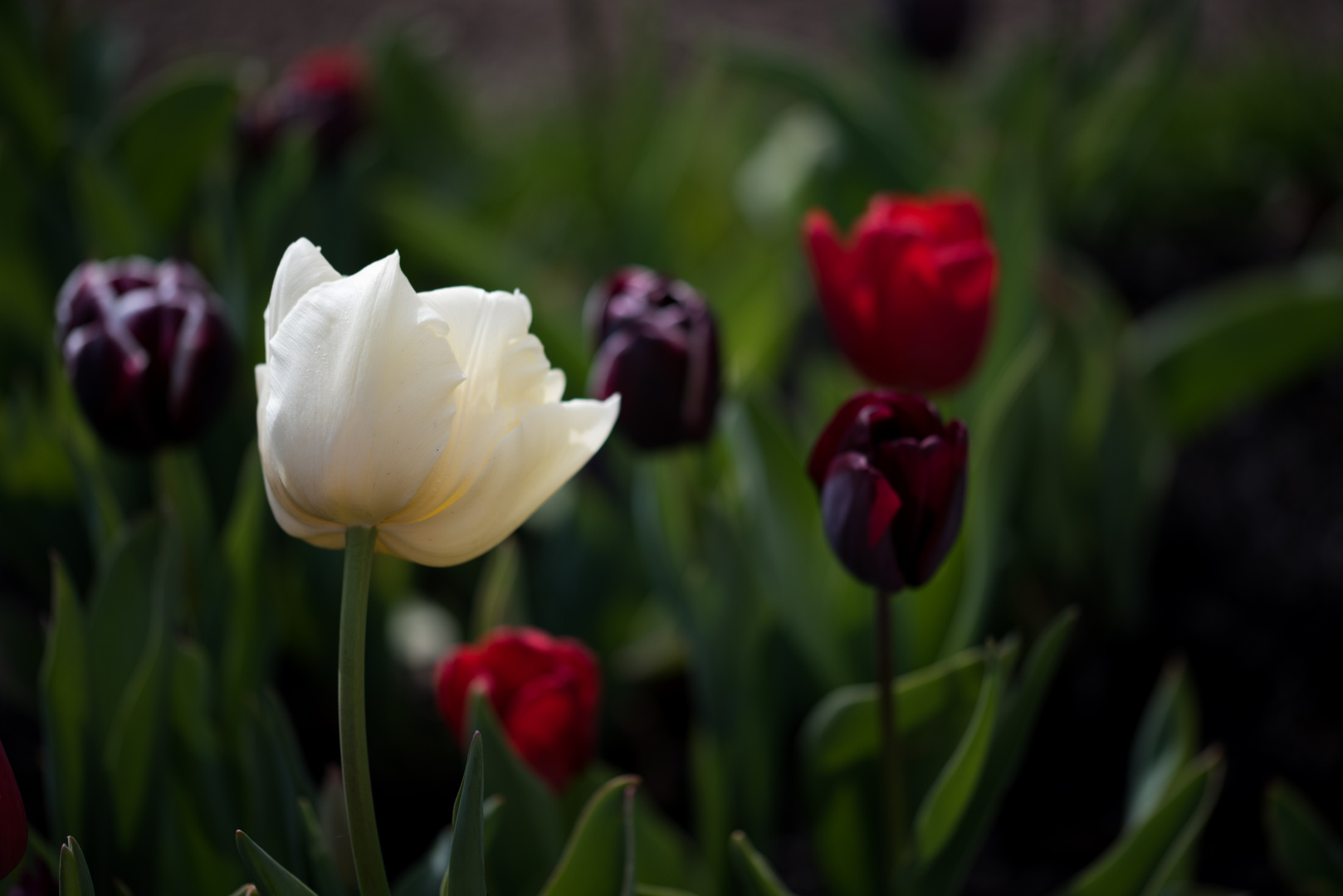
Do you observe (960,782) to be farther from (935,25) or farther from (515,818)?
(935,25)

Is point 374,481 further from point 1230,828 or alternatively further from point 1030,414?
point 1230,828

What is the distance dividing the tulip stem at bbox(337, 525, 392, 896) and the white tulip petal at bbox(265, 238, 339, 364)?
3.7 inches

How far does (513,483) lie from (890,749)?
34 centimetres

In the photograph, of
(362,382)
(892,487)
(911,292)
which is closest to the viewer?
(362,382)

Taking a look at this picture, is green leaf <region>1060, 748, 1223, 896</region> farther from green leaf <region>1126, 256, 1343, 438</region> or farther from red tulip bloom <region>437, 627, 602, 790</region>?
green leaf <region>1126, 256, 1343, 438</region>

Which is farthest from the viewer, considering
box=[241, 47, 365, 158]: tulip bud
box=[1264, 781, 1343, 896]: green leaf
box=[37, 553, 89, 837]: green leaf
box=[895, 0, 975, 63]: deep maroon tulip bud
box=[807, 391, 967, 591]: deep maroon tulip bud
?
box=[895, 0, 975, 63]: deep maroon tulip bud

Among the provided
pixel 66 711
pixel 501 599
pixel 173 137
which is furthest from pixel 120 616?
pixel 173 137

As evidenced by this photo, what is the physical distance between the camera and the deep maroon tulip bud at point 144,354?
760 mm

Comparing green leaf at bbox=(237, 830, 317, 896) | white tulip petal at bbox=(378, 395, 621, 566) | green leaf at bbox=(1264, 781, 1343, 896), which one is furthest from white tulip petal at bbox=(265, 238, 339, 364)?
green leaf at bbox=(1264, 781, 1343, 896)

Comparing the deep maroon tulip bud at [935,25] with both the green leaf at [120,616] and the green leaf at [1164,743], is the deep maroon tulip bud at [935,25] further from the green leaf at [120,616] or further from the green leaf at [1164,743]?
the green leaf at [120,616]

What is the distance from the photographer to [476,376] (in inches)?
18.6

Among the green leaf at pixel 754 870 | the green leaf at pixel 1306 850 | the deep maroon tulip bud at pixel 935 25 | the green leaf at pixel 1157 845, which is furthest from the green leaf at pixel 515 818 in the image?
the deep maroon tulip bud at pixel 935 25

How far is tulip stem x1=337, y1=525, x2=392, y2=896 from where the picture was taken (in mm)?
468

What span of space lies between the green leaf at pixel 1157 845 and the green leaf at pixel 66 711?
0.66 metres
